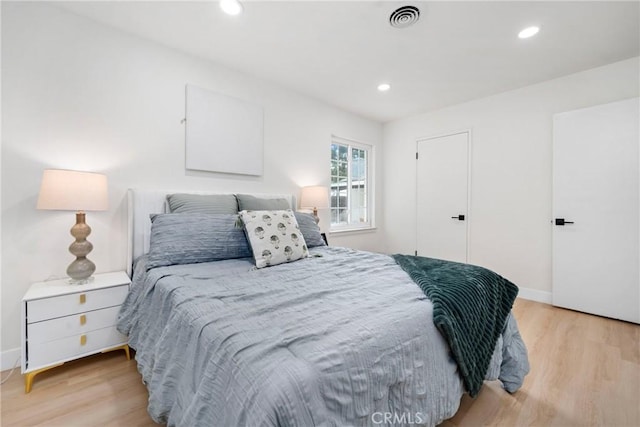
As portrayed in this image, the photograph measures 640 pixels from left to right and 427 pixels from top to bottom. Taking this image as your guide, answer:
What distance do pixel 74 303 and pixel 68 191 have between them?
70 cm

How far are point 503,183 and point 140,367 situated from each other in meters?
3.96

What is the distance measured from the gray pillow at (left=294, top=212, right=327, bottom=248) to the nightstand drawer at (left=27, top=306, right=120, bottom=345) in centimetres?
147

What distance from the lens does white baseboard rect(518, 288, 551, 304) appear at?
312cm

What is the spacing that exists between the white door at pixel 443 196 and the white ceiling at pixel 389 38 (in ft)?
2.87

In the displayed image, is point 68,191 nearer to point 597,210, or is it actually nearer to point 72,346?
point 72,346

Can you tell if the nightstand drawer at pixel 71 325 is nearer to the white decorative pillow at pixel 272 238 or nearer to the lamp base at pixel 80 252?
the lamp base at pixel 80 252

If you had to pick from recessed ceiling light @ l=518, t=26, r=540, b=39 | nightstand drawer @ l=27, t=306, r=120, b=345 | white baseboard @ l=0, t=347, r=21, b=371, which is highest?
recessed ceiling light @ l=518, t=26, r=540, b=39

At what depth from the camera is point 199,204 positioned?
7.53 feet

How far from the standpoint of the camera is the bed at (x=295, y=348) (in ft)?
2.48

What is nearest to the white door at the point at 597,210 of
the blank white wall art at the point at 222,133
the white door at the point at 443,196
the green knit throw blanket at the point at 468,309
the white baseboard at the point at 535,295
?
the white baseboard at the point at 535,295

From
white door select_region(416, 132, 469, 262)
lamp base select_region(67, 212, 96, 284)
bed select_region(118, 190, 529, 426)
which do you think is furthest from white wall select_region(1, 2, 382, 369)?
white door select_region(416, 132, 469, 262)

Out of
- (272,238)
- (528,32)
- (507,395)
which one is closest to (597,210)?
(528,32)

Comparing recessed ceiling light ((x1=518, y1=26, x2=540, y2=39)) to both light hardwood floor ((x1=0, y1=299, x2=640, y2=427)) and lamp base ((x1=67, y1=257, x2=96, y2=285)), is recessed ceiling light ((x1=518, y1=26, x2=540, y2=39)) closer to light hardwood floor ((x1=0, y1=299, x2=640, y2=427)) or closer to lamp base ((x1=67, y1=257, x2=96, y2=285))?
light hardwood floor ((x1=0, y1=299, x2=640, y2=427))

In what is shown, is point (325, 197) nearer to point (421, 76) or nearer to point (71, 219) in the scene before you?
point (421, 76)
